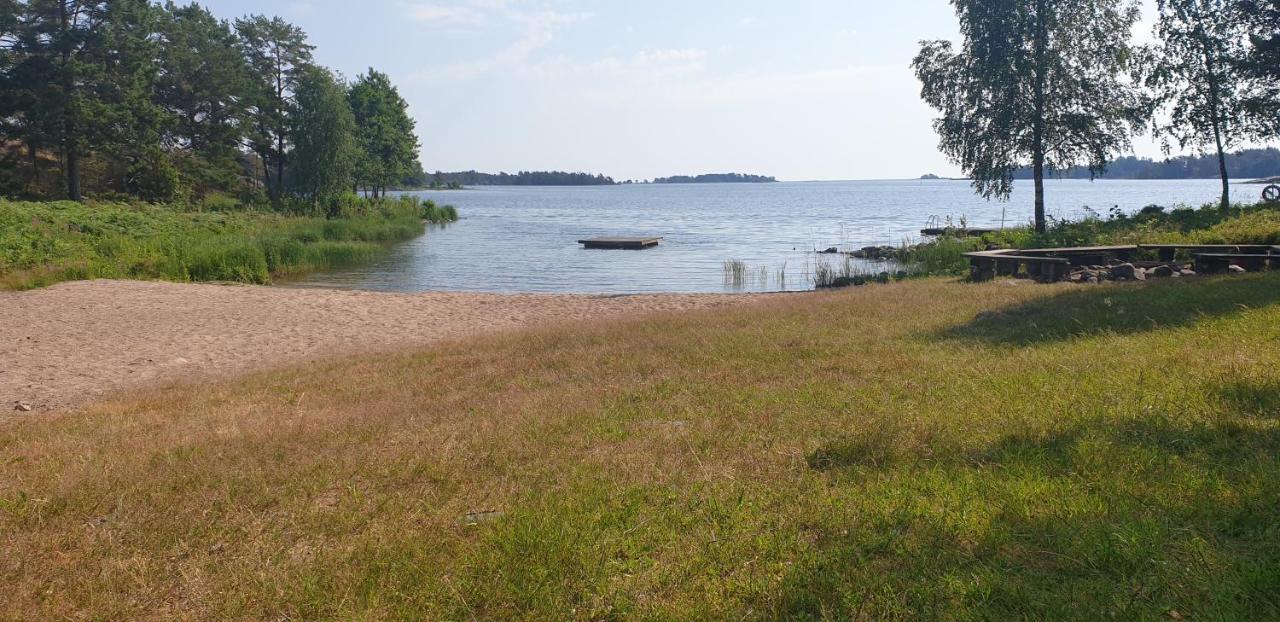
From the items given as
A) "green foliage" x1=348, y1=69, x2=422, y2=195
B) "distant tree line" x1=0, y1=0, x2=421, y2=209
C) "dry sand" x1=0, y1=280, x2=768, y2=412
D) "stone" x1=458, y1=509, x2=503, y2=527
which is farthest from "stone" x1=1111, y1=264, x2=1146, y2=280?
"green foliage" x1=348, y1=69, x2=422, y2=195

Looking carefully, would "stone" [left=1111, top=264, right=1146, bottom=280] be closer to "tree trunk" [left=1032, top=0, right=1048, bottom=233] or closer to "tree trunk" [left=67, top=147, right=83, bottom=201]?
"tree trunk" [left=1032, top=0, right=1048, bottom=233]

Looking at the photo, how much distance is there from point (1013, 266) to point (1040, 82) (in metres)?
12.5

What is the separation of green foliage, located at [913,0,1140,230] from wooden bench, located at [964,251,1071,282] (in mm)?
10708

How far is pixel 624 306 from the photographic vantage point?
70.3 feet

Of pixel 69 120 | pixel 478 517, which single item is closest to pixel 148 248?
pixel 69 120

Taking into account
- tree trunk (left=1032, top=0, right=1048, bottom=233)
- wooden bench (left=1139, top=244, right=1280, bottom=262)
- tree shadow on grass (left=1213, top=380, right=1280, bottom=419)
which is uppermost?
tree trunk (left=1032, top=0, right=1048, bottom=233)

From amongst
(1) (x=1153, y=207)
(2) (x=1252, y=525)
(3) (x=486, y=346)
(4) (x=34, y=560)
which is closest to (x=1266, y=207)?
(1) (x=1153, y=207)

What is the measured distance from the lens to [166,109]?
193ft

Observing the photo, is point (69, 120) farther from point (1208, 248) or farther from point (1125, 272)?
point (1208, 248)

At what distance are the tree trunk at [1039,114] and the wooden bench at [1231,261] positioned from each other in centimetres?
1301

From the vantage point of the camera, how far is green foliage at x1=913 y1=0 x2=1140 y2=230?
28.0 metres

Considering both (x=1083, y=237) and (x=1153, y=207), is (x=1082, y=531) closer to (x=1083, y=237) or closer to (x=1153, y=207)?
(x=1083, y=237)

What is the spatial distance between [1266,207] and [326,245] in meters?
35.7

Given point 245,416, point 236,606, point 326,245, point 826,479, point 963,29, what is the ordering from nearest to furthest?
point 236,606
point 826,479
point 245,416
point 963,29
point 326,245
